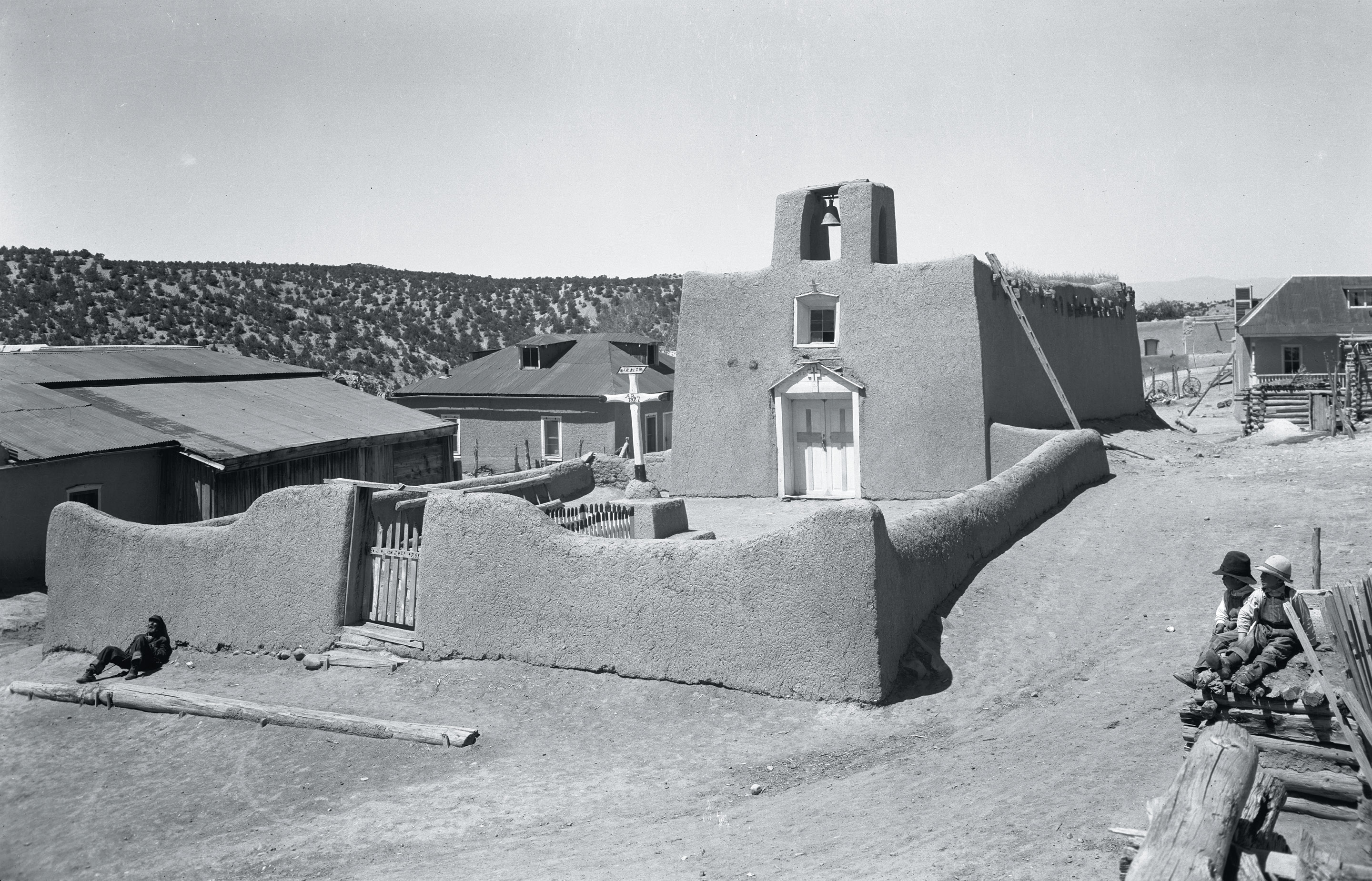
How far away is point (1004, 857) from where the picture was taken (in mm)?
6594

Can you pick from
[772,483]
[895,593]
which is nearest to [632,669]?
[895,593]

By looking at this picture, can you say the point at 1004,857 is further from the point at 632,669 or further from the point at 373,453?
the point at 373,453

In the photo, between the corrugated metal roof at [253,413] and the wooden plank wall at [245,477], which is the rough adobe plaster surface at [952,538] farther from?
the corrugated metal roof at [253,413]

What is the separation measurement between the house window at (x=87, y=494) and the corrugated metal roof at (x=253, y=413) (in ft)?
5.50

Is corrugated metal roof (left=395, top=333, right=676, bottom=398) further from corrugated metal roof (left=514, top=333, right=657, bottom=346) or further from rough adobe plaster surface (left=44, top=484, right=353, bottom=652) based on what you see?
rough adobe plaster surface (left=44, top=484, right=353, bottom=652)

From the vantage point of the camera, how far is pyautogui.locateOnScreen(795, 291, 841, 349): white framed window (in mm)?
21312

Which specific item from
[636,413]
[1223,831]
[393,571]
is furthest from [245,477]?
[1223,831]

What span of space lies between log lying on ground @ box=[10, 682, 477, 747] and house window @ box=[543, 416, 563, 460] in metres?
23.6

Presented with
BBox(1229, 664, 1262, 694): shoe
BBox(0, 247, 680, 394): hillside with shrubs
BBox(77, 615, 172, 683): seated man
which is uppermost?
BBox(0, 247, 680, 394): hillside with shrubs

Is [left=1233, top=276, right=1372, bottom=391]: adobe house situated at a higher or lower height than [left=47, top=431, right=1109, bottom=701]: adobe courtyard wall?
higher

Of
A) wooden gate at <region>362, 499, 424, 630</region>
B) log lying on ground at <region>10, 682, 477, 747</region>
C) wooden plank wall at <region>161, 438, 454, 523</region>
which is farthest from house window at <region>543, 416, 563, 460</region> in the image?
log lying on ground at <region>10, 682, 477, 747</region>

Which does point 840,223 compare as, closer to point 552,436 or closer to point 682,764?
point 682,764

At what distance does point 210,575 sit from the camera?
13.9m

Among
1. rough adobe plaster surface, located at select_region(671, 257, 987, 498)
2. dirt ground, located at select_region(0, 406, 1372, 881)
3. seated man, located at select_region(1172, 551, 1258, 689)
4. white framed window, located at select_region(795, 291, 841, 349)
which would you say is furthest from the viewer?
white framed window, located at select_region(795, 291, 841, 349)
